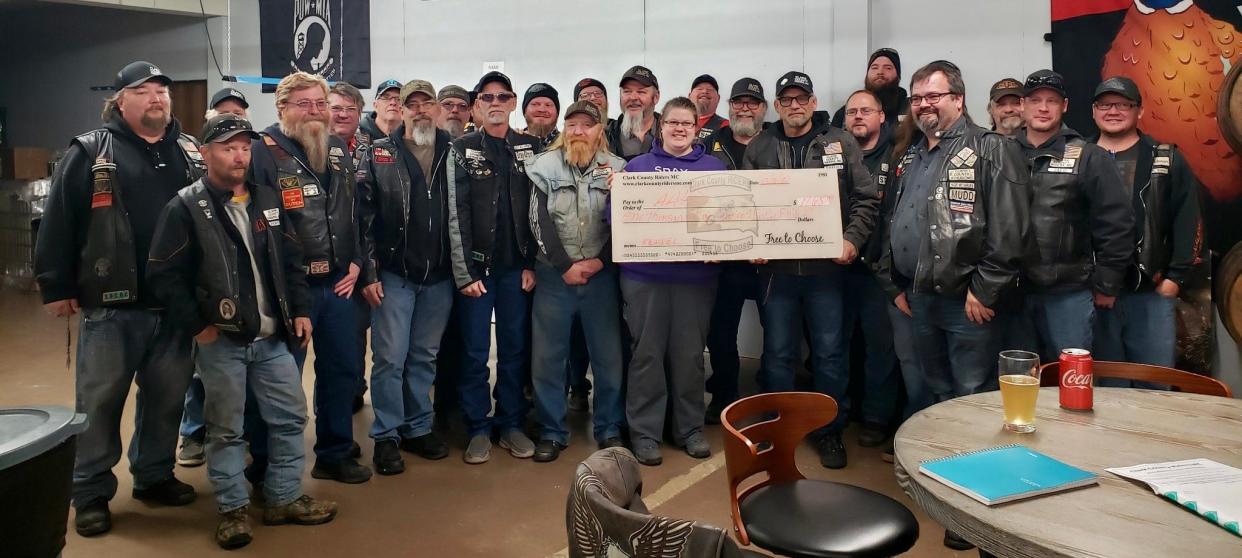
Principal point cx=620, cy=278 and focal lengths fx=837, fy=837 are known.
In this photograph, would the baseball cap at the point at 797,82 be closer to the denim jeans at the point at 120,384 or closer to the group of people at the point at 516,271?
the group of people at the point at 516,271

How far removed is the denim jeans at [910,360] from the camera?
3885 mm

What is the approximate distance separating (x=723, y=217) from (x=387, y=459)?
1989 mm

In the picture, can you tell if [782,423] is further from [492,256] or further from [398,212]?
[398,212]

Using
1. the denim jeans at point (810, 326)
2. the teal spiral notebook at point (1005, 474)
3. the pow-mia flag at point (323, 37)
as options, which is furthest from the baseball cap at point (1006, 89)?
the pow-mia flag at point (323, 37)

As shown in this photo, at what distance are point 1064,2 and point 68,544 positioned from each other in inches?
230

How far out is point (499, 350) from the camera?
4422 mm

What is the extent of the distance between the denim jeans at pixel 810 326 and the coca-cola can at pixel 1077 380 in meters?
1.97

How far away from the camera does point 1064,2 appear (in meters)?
5.07

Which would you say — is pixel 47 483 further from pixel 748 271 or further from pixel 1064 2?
pixel 1064 2

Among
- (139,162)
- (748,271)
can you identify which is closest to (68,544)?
(139,162)

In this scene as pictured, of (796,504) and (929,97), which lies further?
(929,97)

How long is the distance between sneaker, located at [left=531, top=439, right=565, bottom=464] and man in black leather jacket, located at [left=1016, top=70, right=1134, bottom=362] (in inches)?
91.6

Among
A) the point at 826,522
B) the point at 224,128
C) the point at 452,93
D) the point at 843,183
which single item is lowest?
the point at 826,522

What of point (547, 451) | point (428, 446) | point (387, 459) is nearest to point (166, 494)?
point (387, 459)
